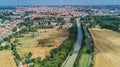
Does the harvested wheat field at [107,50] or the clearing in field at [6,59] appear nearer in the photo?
the harvested wheat field at [107,50]

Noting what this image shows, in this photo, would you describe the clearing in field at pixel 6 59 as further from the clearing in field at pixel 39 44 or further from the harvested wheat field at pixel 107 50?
the harvested wheat field at pixel 107 50

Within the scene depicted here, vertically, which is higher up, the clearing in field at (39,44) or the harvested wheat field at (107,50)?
the harvested wheat field at (107,50)

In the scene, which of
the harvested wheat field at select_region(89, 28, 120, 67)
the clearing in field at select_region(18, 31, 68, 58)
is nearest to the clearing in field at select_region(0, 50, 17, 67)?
the clearing in field at select_region(18, 31, 68, 58)

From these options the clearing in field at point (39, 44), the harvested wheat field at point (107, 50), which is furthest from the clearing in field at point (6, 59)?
the harvested wheat field at point (107, 50)

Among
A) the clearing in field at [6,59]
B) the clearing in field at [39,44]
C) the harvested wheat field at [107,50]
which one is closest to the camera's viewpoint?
the harvested wheat field at [107,50]

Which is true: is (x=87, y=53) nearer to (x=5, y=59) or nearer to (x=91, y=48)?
(x=91, y=48)

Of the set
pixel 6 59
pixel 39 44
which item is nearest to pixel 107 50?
pixel 39 44

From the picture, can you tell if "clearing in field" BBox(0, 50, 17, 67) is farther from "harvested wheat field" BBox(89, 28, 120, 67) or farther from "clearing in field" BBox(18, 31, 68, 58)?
"harvested wheat field" BBox(89, 28, 120, 67)
